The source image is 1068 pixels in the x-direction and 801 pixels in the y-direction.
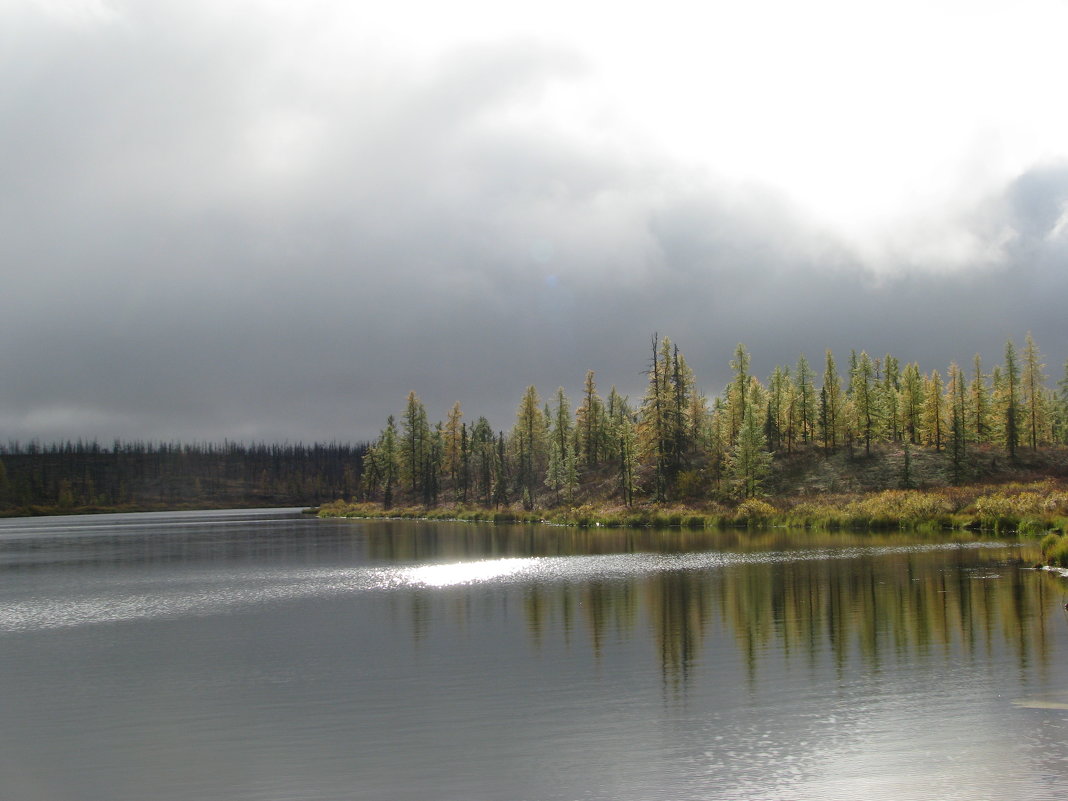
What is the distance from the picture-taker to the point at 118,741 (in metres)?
19.1

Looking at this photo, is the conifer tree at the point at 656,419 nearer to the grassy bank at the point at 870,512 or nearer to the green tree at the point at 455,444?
the grassy bank at the point at 870,512

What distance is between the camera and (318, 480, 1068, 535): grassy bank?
2665 inches

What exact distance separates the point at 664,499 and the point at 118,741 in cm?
9115

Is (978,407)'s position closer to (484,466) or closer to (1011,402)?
(1011,402)

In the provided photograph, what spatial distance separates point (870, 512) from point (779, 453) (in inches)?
1699

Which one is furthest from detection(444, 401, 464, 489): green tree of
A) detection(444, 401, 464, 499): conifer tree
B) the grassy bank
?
the grassy bank

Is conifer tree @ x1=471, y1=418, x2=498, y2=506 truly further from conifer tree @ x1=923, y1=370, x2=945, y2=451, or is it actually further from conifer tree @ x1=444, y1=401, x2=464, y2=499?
conifer tree @ x1=923, y1=370, x2=945, y2=451

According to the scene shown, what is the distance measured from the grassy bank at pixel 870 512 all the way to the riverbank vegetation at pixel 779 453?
262mm

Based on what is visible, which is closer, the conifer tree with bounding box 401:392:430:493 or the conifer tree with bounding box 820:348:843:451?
the conifer tree with bounding box 820:348:843:451

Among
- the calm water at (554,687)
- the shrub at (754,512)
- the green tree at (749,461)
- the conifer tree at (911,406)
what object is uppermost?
the conifer tree at (911,406)

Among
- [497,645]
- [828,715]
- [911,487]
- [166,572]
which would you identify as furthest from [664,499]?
[828,715]

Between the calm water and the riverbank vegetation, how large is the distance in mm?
46637

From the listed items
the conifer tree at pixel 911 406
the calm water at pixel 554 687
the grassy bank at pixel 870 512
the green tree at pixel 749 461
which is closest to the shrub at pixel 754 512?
the grassy bank at pixel 870 512

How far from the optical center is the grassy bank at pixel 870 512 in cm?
6769
